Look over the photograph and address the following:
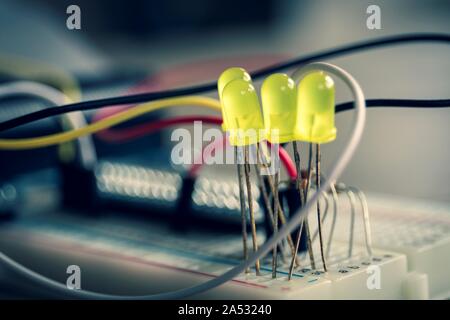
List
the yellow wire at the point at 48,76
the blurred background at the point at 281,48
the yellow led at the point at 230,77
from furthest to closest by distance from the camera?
the blurred background at the point at 281,48, the yellow wire at the point at 48,76, the yellow led at the point at 230,77

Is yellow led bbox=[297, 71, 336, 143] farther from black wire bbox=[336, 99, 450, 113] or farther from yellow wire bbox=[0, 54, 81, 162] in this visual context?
yellow wire bbox=[0, 54, 81, 162]

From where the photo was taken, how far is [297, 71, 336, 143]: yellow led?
58 centimetres

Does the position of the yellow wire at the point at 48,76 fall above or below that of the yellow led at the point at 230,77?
above

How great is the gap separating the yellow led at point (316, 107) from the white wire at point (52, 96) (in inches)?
16.4

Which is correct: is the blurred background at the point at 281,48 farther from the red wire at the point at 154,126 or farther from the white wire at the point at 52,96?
the white wire at the point at 52,96

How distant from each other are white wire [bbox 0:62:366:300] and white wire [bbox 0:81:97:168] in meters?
0.28

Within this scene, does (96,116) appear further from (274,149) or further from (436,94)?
(436,94)

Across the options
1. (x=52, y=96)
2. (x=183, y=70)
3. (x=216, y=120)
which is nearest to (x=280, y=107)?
(x=216, y=120)

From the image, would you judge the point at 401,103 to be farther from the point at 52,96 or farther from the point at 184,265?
the point at 52,96

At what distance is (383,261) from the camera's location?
68 cm

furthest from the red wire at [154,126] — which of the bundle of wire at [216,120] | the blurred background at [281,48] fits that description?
the blurred background at [281,48]

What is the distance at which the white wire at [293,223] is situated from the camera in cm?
51

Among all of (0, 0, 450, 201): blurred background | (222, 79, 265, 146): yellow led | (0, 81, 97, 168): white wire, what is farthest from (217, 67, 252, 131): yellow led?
(0, 0, 450, 201): blurred background
